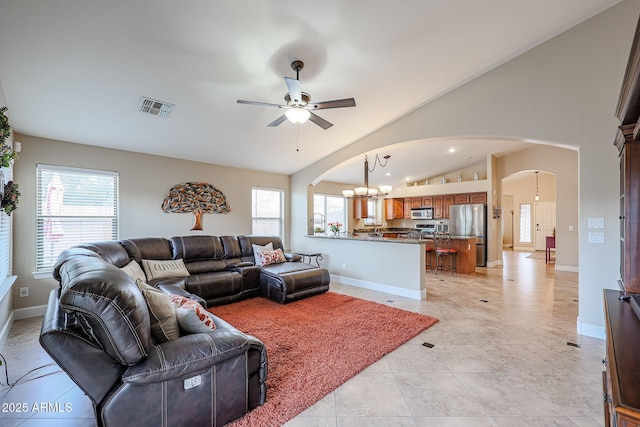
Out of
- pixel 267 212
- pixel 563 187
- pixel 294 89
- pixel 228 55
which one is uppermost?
pixel 228 55

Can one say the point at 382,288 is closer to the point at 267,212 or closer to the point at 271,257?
the point at 271,257

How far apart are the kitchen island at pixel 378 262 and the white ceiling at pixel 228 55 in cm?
229

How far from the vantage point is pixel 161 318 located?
1.72 m

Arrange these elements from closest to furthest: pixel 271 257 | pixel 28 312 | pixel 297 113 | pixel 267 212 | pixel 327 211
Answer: pixel 297 113 < pixel 28 312 < pixel 271 257 < pixel 267 212 < pixel 327 211

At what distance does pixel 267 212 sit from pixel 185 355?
513 centimetres

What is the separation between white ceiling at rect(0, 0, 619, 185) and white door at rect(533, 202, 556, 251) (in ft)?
31.8

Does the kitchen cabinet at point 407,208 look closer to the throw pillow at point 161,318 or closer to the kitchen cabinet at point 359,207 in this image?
the kitchen cabinet at point 359,207

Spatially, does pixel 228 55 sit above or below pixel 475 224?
above

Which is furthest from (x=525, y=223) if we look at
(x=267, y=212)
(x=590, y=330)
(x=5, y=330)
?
(x=5, y=330)

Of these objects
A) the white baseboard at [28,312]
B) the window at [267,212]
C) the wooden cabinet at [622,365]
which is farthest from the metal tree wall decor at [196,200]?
the wooden cabinet at [622,365]

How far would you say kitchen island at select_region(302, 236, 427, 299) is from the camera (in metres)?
4.49

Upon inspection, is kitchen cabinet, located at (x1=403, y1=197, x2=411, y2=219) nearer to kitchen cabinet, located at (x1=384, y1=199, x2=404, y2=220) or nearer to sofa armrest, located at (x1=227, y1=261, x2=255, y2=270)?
kitchen cabinet, located at (x1=384, y1=199, x2=404, y2=220)

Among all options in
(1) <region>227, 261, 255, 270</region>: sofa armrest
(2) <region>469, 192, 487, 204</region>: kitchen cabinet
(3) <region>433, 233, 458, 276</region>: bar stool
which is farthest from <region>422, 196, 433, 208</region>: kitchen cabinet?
(1) <region>227, 261, 255, 270</region>: sofa armrest

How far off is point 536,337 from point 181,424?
11.4 ft
